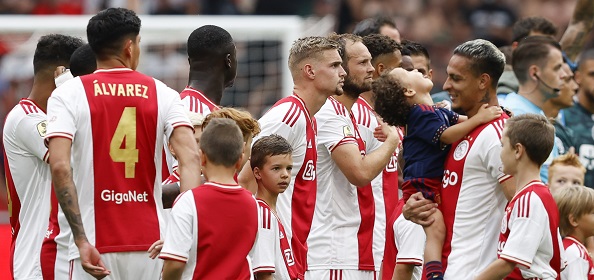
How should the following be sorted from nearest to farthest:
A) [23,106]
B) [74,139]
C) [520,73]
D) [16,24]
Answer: [74,139], [23,106], [520,73], [16,24]

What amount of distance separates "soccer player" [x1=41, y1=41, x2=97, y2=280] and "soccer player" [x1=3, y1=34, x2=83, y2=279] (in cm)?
14

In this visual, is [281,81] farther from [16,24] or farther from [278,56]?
[16,24]

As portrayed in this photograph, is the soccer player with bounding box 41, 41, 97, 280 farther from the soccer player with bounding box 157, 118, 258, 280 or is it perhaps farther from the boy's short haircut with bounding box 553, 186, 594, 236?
the boy's short haircut with bounding box 553, 186, 594, 236

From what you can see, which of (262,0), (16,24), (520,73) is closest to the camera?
(520,73)

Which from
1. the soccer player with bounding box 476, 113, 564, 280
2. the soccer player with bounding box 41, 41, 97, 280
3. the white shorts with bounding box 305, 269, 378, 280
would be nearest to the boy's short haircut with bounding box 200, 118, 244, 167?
the soccer player with bounding box 41, 41, 97, 280

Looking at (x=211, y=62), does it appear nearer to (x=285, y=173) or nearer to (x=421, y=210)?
(x=285, y=173)

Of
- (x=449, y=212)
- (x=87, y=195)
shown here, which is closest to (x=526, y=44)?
(x=449, y=212)

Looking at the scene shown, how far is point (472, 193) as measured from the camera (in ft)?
23.4

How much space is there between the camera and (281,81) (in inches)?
689

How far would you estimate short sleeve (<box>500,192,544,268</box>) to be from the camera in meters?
6.72

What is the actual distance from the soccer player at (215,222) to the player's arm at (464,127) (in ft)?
4.81

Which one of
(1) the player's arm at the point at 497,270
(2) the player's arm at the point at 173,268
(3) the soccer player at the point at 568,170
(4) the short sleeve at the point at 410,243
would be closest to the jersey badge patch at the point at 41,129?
(2) the player's arm at the point at 173,268

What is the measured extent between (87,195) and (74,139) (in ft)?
1.07

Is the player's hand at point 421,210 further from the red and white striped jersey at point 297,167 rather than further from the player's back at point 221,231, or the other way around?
the player's back at point 221,231
